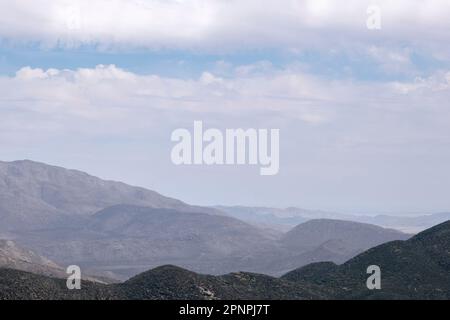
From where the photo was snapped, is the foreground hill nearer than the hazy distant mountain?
No

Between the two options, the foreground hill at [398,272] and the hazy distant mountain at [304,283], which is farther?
the foreground hill at [398,272]

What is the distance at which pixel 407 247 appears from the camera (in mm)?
116375

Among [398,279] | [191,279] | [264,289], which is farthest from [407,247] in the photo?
[191,279]

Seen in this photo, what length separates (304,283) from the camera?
101 metres

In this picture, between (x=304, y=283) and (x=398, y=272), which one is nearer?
(x=304, y=283)

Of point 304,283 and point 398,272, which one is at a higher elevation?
point 398,272

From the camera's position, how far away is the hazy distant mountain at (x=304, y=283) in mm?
83500

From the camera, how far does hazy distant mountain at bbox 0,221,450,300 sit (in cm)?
8350
